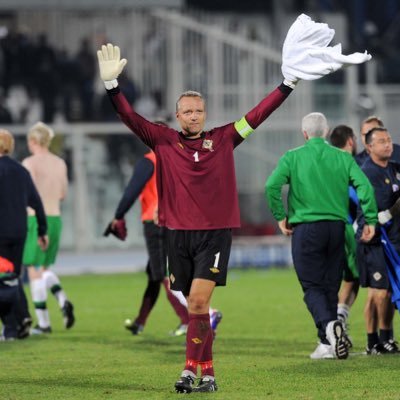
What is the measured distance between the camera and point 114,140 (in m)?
30.7

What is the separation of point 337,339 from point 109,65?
128 inches

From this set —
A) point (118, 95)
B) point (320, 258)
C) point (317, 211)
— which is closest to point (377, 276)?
point (320, 258)

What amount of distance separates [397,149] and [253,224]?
53.1 ft

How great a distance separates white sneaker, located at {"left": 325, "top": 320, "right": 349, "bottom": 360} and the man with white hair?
4.97 metres

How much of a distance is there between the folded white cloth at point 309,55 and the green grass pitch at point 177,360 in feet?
7.38

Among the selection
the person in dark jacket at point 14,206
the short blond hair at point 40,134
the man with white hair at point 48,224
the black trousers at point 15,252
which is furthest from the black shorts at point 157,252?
the short blond hair at point 40,134

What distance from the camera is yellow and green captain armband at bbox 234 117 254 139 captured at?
10445mm

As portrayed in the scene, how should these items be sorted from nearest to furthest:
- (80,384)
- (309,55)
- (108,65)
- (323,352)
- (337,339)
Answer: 1. (108,65)
2. (309,55)
3. (80,384)
4. (337,339)
5. (323,352)

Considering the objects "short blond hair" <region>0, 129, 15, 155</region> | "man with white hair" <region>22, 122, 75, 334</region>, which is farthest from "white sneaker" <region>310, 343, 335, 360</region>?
"man with white hair" <region>22, 122, 75, 334</region>

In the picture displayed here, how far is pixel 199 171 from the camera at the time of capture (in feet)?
34.0

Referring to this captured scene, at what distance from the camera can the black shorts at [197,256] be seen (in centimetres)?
1031

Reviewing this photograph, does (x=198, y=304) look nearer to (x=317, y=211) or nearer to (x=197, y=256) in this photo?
(x=197, y=256)

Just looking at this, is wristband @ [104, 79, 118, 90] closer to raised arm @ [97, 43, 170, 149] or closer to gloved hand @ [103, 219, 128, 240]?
raised arm @ [97, 43, 170, 149]

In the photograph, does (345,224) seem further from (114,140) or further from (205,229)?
(114,140)
